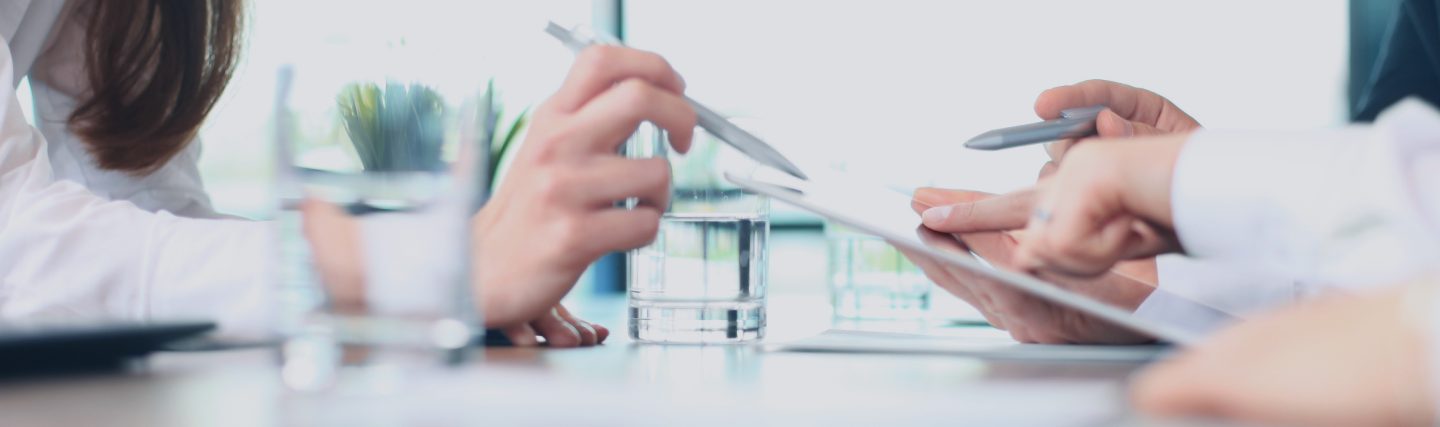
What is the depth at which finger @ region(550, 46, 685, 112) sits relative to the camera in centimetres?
70

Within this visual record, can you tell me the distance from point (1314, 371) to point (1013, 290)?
429mm

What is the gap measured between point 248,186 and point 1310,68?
10.6ft

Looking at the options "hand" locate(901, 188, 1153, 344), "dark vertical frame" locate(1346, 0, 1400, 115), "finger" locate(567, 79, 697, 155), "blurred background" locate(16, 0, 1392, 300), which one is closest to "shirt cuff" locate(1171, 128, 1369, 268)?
"hand" locate(901, 188, 1153, 344)

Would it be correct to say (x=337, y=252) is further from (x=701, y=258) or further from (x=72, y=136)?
(x=72, y=136)

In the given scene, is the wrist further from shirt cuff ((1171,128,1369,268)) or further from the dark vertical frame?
the dark vertical frame

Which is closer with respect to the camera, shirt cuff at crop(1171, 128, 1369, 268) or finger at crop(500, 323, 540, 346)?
shirt cuff at crop(1171, 128, 1369, 268)

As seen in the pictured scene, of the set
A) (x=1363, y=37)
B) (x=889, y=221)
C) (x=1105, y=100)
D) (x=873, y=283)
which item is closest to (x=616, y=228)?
(x=889, y=221)

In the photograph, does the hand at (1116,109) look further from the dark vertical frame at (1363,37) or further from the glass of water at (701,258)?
the dark vertical frame at (1363,37)

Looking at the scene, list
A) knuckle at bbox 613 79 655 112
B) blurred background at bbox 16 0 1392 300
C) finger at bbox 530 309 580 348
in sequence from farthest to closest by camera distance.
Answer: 1. blurred background at bbox 16 0 1392 300
2. finger at bbox 530 309 580 348
3. knuckle at bbox 613 79 655 112

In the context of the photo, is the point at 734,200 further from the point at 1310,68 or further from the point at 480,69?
the point at 1310,68

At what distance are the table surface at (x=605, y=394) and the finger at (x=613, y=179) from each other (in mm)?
101

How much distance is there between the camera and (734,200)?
80 centimetres

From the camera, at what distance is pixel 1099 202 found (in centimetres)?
58

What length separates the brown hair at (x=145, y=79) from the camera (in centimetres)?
130
